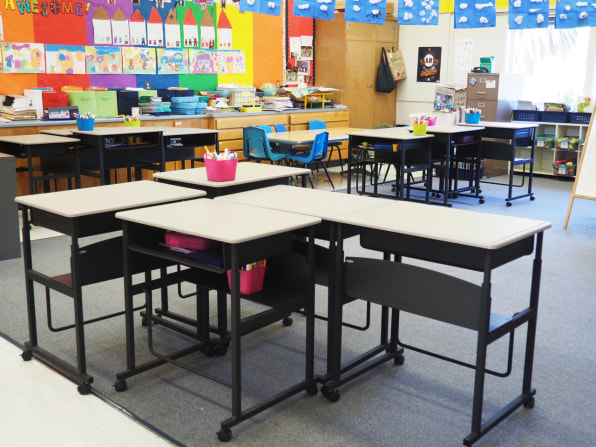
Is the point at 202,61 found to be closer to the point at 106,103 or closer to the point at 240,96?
the point at 240,96

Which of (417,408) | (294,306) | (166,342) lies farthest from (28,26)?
(417,408)

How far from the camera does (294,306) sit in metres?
2.72

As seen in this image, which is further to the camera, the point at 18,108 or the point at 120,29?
the point at 120,29

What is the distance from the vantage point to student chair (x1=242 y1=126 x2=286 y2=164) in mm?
7215

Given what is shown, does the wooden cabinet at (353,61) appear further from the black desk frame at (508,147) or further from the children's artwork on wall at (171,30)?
the black desk frame at (508,147)

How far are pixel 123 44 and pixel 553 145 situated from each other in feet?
19.4

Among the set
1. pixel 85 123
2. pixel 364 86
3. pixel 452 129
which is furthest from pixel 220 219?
pixel 364 86

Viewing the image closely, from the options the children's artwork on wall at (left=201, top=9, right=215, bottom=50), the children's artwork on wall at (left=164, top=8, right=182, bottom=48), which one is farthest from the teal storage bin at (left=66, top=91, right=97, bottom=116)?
the children's artwork on wall at (left=201, top=9, right=215, bottom=50)

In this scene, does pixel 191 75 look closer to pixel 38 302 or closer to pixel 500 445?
pixel 38 302

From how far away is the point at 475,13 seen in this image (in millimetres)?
7633

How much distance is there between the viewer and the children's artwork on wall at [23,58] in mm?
6848

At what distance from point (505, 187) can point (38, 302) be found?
6372 millimetres

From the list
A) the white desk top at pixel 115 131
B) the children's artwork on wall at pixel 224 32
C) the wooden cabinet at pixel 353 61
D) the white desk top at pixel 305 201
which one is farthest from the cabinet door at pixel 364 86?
the white desk top at pixel 305 201

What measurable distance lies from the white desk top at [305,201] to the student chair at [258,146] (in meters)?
3.73
